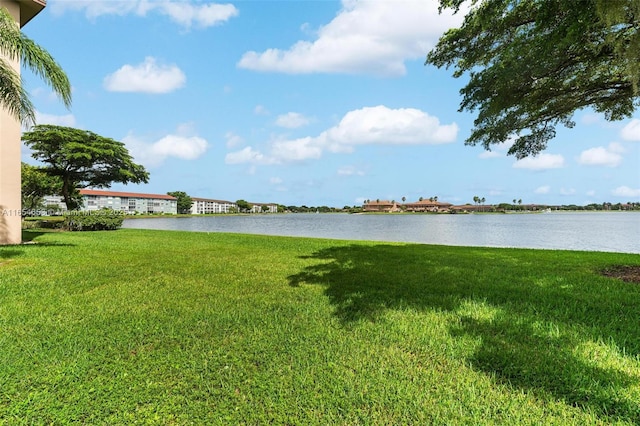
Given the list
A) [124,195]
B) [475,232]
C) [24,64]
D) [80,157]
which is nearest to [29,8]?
[24,64]

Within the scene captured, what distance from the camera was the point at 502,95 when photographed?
6.98 metres

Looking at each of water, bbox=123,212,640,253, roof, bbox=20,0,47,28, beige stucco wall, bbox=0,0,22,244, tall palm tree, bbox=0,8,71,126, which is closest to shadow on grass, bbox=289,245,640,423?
tall palm tree, bbox=0,8,71,126

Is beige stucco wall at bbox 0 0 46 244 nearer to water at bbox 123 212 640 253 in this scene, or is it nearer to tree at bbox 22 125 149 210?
tree at bbox 22 125 149 210

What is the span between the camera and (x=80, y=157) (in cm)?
2014

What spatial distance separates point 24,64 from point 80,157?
14092 millimetres

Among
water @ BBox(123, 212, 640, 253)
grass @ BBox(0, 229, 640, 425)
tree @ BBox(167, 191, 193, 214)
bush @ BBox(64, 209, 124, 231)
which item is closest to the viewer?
grass @ BBox(0, 229, 640, 425)

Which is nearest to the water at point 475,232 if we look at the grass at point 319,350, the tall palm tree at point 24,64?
the grass at point 319,350

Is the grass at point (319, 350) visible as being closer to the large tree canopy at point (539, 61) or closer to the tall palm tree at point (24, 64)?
the large tree canopy at point (539, 61)

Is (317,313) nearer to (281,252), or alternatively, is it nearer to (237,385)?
(237,385)

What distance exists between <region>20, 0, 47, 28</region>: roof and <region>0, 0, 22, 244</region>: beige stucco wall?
264 millimetres

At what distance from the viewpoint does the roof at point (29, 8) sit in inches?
452

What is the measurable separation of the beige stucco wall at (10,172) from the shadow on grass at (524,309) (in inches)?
465

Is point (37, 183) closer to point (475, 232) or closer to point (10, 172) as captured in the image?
point (10, 172)

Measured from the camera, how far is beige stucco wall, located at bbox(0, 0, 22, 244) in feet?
36.3
